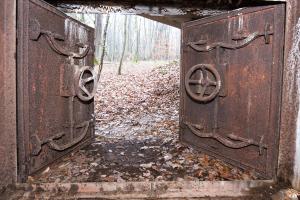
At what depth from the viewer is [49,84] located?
10.6ft

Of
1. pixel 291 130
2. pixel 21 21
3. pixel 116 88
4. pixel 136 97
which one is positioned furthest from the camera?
pixel 116 88

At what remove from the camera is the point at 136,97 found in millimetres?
9672

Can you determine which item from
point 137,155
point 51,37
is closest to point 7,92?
point 51,37

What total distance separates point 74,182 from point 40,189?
0.36 meters

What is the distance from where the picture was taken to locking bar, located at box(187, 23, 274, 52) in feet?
9.63

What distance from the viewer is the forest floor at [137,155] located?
10.3 ft

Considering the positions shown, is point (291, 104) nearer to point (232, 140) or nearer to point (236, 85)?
point (236, 85)

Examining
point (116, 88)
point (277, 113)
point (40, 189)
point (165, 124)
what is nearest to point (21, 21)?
point (40, 189)

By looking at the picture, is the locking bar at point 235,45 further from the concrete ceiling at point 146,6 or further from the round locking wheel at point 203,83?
the concrete ceiling at point 146,6

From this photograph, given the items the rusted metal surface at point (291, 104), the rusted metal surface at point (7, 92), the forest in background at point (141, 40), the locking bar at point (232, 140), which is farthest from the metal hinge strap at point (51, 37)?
the forest in background at point (141, 40)

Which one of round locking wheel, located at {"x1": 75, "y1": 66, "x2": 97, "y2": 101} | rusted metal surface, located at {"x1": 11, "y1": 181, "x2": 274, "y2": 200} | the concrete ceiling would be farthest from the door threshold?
the concrete ceiling

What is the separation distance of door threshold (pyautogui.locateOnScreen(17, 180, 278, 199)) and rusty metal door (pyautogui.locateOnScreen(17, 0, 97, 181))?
0.42 meters

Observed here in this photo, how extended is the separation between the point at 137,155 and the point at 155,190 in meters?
1.21

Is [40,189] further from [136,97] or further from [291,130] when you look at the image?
[136,97]
